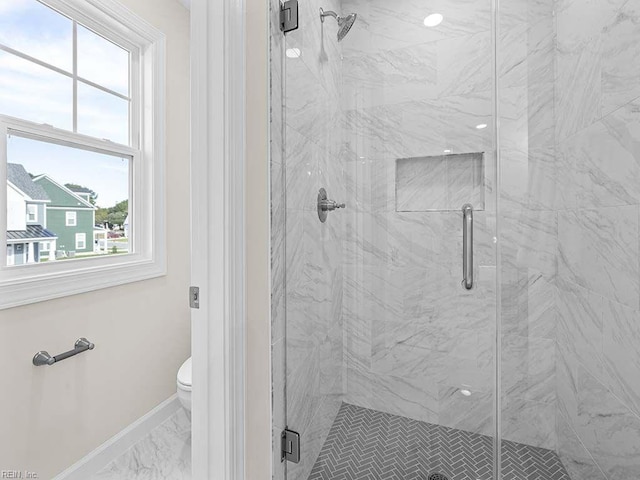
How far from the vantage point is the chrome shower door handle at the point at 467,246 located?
1136 millimetres

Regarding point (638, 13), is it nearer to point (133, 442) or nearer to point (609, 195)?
point (609, 195)

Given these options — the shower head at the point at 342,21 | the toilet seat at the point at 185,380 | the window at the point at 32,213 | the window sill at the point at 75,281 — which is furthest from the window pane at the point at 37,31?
the toilet seat at the point at 185,380

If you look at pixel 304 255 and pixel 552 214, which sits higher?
pixel 552 214

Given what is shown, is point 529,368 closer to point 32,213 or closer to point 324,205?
point 324,205

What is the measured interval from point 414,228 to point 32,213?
1626 millimetres

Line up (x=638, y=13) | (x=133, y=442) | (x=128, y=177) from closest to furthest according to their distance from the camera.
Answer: (x=638, y=13) < (x=133, y=442) < (x=128, y=177)

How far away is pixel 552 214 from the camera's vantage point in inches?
43.6

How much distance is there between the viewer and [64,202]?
5.48 feet

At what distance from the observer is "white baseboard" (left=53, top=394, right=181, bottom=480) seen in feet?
5.19

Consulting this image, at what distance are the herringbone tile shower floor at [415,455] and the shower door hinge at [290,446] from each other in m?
0.13

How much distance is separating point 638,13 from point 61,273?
7.21 feet

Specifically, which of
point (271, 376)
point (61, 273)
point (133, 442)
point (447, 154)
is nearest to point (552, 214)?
point (447, 154)

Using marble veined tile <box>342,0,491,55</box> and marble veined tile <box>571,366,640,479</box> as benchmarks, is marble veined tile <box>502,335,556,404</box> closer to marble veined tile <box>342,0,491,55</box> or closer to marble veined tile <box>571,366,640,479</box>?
marble veined tile <box>571,366,640,479</box>

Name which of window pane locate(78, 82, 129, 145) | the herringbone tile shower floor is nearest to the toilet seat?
the herringbone tile shower floor
